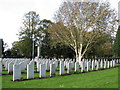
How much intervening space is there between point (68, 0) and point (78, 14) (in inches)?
106

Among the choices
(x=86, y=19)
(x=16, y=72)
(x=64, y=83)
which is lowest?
(x=64, y=83)

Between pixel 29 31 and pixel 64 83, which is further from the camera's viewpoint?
pixel 29 31

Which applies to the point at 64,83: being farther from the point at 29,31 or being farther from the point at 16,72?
the point at 29,31

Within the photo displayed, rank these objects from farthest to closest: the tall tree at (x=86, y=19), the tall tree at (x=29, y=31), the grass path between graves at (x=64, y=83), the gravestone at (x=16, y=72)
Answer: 1. the tall tree at (x=29, y=31)
2. the tall tree at (x=86, y=19)
3. the gravestone at (x=16, y=72)
4. the grass path between graves at (x=64, y=83)

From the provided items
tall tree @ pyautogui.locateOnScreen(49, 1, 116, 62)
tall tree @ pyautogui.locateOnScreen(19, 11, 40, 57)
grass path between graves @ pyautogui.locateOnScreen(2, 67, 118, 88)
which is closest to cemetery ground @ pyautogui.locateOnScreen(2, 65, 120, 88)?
grass path between graves @ pyautogui.locateOnScreen(2, 67, 118, 88)

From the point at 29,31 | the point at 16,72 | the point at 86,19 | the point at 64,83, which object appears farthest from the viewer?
the point at 29,31

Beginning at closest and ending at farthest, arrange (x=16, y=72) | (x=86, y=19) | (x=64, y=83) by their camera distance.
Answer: (x=64, y=83)
(x=16, y=72)
(x=86, y=19)

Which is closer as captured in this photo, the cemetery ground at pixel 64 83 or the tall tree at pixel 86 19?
the cemetery ground at pixel 64 83

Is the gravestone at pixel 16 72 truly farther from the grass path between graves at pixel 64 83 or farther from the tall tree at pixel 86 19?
the tall tree at pixel 86 19

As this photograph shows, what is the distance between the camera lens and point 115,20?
2566 cm

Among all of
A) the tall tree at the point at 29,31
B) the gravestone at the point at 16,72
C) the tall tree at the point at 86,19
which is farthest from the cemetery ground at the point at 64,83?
A: the tall tree at the point at 29,31

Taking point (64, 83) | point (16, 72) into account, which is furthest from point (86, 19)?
point (64, 83)

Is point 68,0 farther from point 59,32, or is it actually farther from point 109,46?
point 109,46

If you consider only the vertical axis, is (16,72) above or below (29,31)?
below
